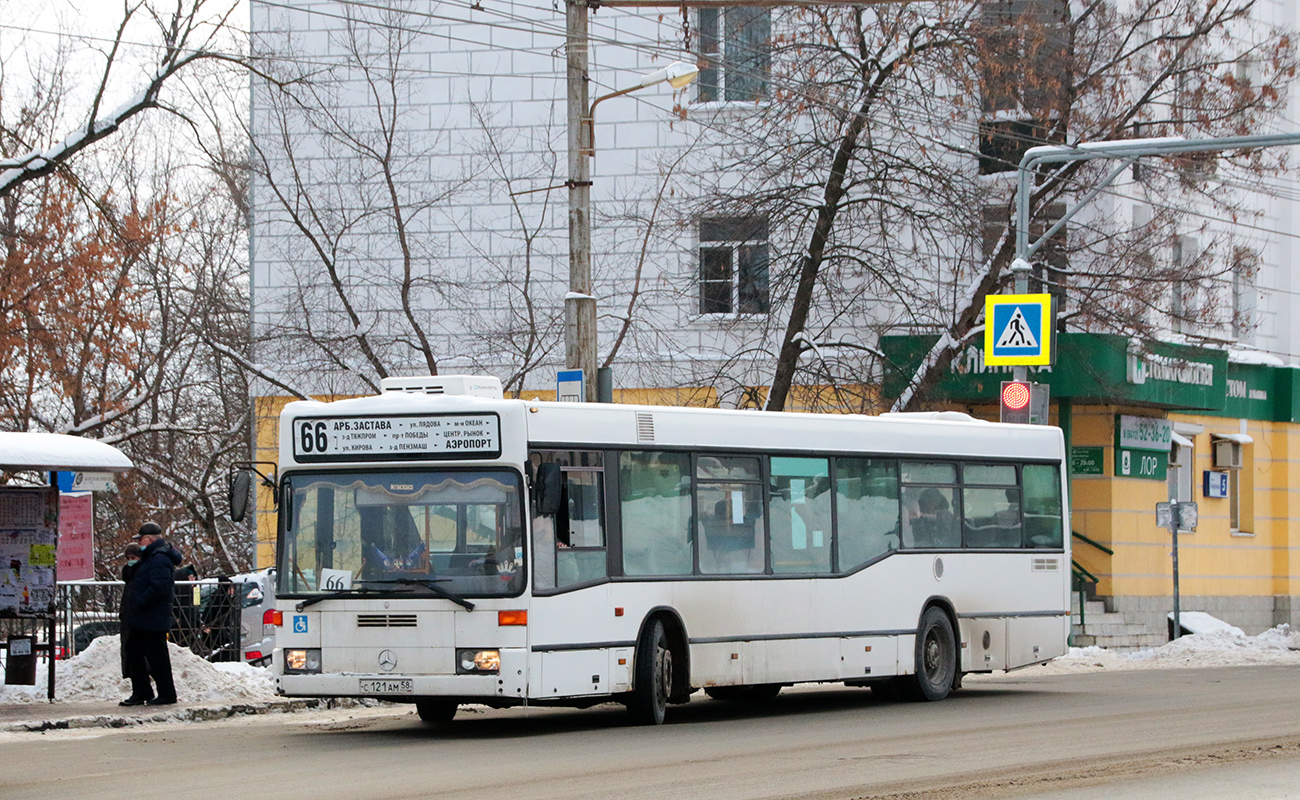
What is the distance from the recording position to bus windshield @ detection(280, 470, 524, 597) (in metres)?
14.3

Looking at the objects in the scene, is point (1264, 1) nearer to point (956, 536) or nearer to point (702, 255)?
point (702, 255)

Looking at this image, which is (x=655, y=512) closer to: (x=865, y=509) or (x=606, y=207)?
(x=865, y=509)

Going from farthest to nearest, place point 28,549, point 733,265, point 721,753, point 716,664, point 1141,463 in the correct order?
point 1141,463 < point 733,265 < point 28,549 < point 716,664 < point 721,753

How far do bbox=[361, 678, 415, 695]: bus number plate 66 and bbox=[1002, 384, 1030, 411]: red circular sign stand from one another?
39.3 ft

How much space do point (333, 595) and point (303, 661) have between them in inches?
23.0

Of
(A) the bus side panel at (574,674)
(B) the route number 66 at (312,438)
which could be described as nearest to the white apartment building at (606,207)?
(B) the route number 66 at (312,438)

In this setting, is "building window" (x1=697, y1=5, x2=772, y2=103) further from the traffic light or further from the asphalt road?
the asphalt road

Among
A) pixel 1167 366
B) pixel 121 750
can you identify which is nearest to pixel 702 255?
pixel 1167 366

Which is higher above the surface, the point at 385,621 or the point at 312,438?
the point at 312,438

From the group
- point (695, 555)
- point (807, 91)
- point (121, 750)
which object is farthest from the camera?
point (807, 91)

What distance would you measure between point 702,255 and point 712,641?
1389 centimetres

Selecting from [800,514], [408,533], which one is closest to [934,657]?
[800,514]

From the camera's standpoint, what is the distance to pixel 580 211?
1914cm

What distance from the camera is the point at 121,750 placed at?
45.3ft
